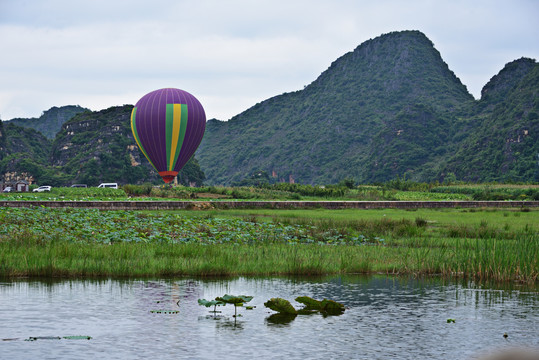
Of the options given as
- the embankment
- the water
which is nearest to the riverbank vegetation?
the embankment

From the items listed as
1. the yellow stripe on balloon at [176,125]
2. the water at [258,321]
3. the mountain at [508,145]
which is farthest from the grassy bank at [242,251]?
the mountain at [508,145]

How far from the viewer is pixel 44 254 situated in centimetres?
1920

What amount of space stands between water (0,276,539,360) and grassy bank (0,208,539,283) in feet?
3.00

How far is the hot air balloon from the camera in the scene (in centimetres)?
6912

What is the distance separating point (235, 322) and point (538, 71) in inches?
6456

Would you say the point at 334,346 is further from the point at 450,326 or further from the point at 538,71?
the point at 538,71

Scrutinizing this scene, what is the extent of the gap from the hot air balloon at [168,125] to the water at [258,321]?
5261 centimetres

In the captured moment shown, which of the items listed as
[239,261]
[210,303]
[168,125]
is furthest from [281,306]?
[168,125]

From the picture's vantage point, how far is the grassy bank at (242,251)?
18.4m

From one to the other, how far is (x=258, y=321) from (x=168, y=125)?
5695 centimetres

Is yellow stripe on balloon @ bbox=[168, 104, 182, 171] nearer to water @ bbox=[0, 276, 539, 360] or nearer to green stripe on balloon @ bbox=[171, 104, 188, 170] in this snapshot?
green stripe on balloon @ bbox=[171, 104, 188, 170]

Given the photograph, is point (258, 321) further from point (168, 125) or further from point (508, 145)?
point (508, 145)

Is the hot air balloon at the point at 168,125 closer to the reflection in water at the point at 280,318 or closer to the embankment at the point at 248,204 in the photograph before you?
the embankment at the point at 248,204

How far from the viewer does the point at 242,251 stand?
849 inches
